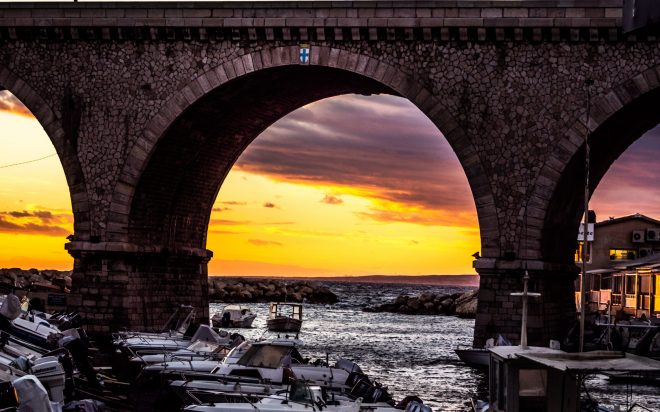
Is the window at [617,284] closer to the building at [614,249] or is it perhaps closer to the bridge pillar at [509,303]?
the building at [614,249]

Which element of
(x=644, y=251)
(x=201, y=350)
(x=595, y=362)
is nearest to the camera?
(x=595, y=362)

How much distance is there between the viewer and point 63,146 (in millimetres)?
42094

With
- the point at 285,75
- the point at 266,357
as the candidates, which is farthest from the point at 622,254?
the point at 266,357

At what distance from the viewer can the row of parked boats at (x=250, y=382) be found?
22.8 m

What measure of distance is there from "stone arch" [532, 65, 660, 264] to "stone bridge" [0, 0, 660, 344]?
0.06 m

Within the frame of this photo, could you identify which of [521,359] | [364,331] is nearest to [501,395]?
[521,359]

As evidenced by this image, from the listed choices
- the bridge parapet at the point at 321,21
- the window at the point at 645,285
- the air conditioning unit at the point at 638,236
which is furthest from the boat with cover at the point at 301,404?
the air conditioning unit at the point at 638,236

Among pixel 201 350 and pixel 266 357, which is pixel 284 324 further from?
pixel 266 357

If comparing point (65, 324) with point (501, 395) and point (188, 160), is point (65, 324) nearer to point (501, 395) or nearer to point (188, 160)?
point (188, 160)

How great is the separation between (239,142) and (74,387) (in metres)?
22.1

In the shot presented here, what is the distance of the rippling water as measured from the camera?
3541 cm

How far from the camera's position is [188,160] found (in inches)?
1756

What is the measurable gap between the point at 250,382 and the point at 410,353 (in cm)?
2584

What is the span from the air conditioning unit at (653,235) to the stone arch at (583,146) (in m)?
30.1
